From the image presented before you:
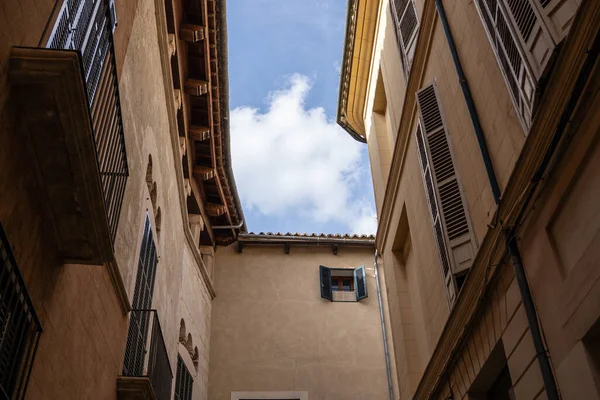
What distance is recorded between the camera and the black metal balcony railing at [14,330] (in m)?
4.60

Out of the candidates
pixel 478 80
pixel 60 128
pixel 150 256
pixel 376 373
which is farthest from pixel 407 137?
pixel 376 373

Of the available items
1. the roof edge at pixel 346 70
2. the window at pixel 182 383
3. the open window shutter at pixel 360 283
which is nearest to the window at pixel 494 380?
the window at pixel 182 383

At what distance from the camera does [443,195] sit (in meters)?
8.92

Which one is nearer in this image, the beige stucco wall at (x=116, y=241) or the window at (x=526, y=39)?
the beige stucco wall at (x=116, y=241)

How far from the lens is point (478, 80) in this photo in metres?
7.95

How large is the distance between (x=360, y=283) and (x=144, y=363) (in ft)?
34.1

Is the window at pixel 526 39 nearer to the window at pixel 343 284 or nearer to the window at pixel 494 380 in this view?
the window at pixel 494 380

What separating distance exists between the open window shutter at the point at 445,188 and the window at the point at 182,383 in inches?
298

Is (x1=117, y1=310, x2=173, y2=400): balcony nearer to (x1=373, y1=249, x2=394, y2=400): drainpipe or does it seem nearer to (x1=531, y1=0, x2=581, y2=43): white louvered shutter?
(x1=531, y1=0, x2=581, y2=43): white louvered shutter

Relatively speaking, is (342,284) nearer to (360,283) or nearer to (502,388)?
(360,283)

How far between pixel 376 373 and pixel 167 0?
1114 centimetres

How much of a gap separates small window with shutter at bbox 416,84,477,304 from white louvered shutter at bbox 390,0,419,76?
5.06ft

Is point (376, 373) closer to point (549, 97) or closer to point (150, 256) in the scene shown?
point (150, 256)

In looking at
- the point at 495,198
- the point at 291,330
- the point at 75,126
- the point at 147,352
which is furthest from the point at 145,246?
the point at 291,330
